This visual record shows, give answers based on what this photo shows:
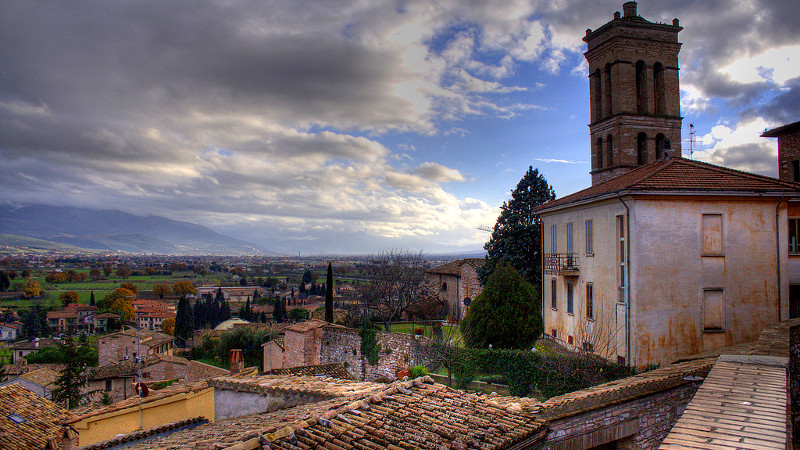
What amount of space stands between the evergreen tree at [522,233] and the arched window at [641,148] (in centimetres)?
565

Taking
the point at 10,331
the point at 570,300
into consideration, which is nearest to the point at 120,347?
the point at 10,331

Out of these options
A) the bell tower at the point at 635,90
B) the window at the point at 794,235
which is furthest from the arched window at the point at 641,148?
the window at the point at 794,235

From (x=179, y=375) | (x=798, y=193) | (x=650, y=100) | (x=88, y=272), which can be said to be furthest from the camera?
(x=88, y=272)

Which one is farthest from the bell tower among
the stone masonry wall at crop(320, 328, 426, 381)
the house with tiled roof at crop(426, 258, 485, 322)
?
the stone masonry wall at crop(320, 328, 426, 381)

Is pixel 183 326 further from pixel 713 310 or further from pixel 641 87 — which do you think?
pixel 713 310

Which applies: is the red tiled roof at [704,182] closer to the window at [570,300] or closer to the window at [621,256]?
the window at [621,256]

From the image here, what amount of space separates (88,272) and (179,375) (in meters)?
101

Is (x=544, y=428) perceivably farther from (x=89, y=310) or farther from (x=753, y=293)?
(x=89, y=310)

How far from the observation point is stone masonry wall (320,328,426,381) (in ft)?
65.5

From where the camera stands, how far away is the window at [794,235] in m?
15.6

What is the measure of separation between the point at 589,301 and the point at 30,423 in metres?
18.3

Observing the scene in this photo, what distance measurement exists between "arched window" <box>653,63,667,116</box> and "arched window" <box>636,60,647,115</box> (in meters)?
0.70

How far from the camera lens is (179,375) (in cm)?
3469

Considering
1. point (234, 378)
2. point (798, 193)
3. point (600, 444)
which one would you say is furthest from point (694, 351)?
point (234, 378)
